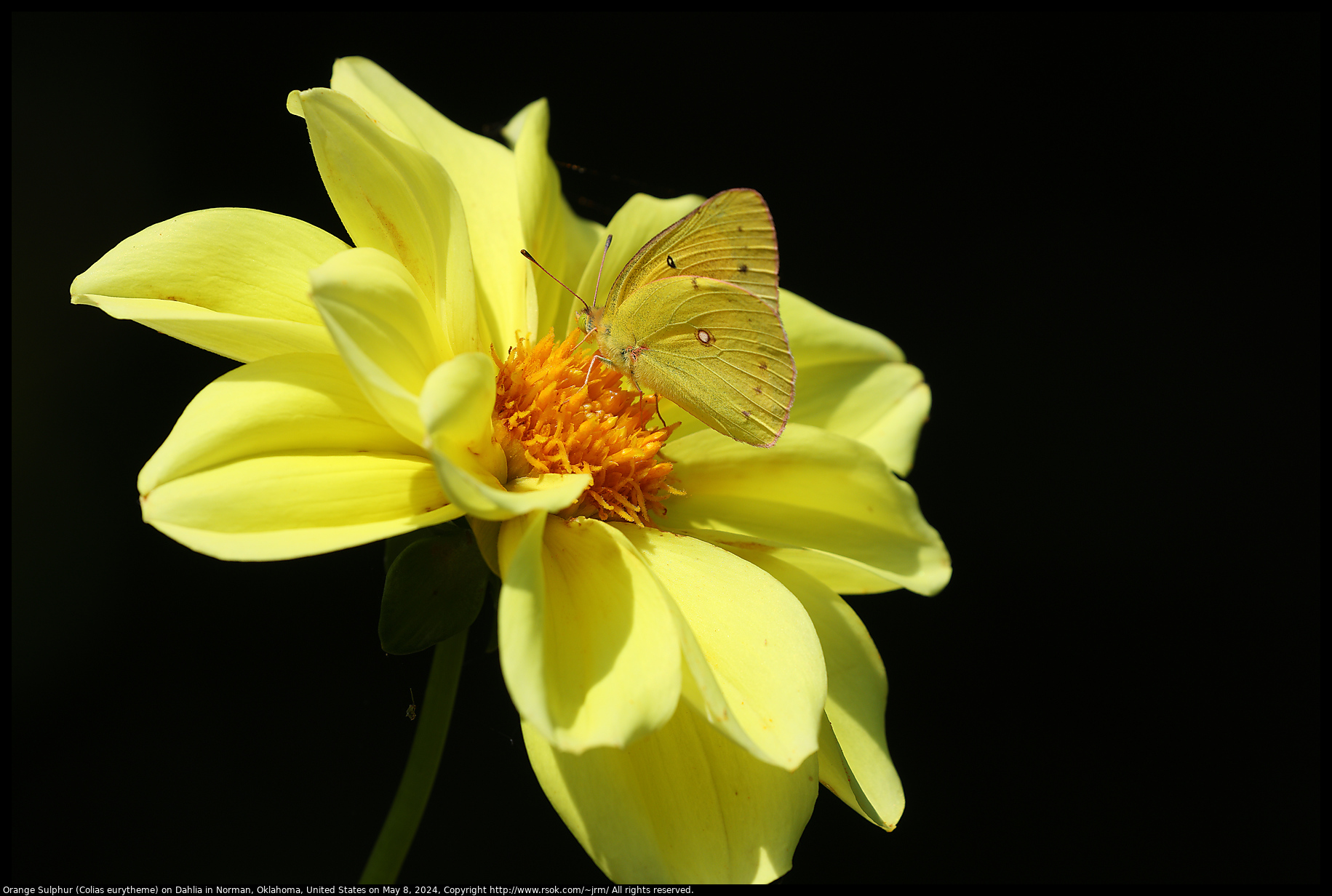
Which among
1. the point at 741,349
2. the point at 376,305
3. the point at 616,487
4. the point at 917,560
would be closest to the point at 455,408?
the point at 376,305

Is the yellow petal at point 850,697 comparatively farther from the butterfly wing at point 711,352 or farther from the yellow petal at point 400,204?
the yellow petal at point 400,204

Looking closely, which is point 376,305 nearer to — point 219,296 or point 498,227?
point 219,296

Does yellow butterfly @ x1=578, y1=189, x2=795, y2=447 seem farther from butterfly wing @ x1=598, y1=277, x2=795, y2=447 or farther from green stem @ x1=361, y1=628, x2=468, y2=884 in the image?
green stem @ x1=361, y1=628, x2=468, y2=884

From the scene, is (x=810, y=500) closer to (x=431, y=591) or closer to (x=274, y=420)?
(x=431, y=591)

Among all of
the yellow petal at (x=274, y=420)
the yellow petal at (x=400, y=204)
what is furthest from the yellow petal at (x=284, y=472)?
the yellow petal at (x=400, y=204)

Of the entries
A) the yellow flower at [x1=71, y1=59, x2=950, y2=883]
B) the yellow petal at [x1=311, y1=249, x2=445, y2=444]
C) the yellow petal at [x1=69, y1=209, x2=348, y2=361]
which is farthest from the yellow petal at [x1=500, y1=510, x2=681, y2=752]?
the yellow petal at [x1=69, y1=209, x2=348, y2=361]
